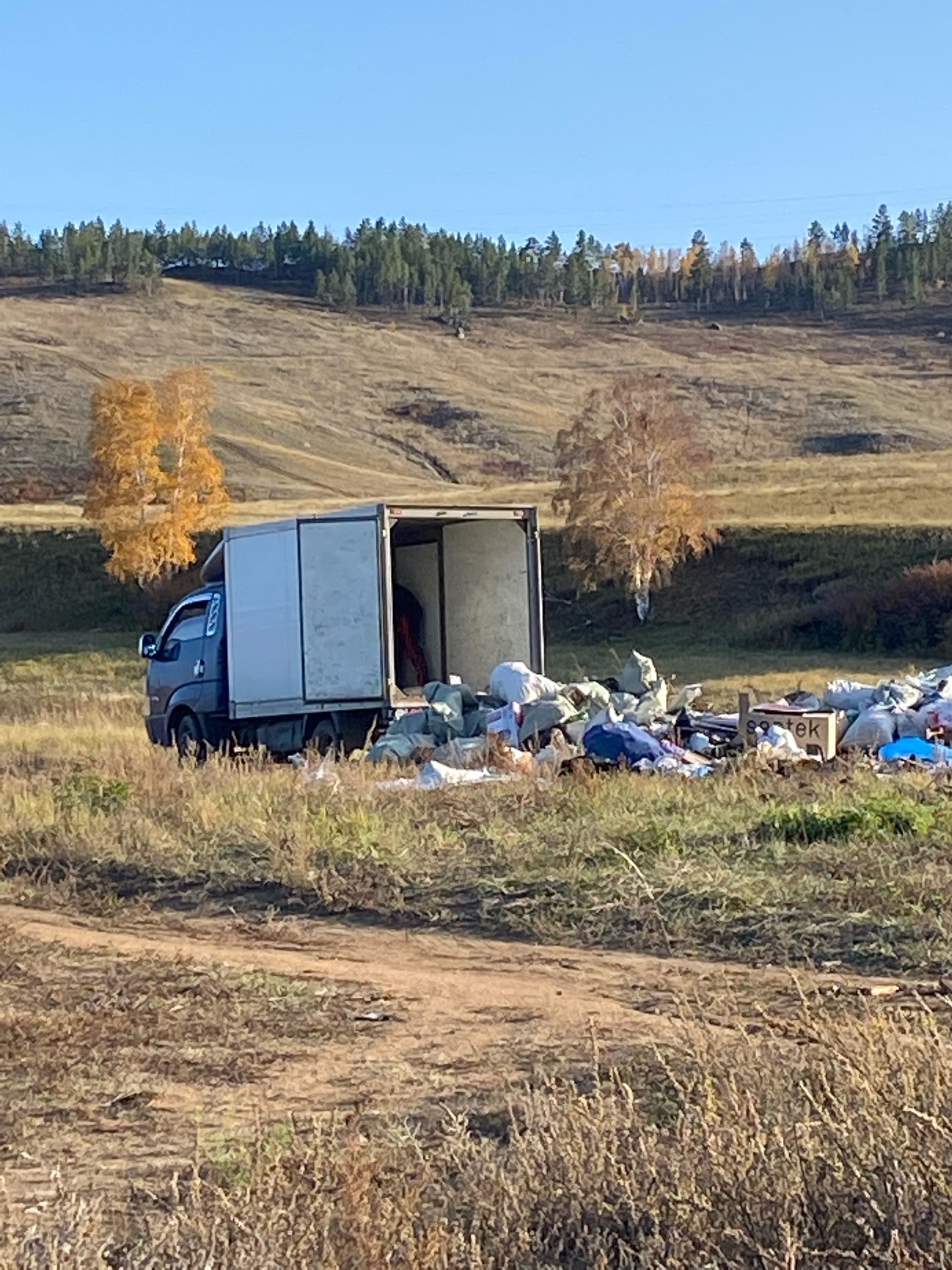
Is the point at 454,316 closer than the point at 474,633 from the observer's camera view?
No

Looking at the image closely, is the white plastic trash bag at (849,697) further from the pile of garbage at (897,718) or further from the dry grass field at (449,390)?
the dry grass field at (449,390)

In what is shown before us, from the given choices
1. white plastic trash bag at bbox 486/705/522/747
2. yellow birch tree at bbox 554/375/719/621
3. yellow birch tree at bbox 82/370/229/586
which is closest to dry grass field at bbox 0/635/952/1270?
white plastic trash bag at bbox 486/705/522/747

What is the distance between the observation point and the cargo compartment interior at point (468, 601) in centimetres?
2048

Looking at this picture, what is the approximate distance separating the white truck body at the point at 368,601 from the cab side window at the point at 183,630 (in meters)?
1.11

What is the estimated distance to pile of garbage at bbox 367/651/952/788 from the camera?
15359 millimetres

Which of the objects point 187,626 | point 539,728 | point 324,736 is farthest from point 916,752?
point 187,626

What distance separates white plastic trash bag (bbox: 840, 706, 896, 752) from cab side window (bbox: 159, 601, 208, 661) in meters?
8.81

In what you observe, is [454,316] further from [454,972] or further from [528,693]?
[454,972]

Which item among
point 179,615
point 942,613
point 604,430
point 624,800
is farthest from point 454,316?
point 624,800

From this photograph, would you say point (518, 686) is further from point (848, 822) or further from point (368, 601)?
point (848, 822)

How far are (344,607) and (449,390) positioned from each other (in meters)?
104

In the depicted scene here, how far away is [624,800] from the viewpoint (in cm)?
1239

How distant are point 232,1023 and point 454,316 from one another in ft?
483

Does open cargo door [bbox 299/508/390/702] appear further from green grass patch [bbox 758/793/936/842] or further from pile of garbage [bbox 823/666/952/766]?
green grass patch [bbox 758/793/936/842]
